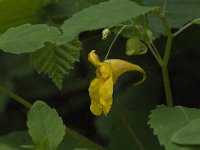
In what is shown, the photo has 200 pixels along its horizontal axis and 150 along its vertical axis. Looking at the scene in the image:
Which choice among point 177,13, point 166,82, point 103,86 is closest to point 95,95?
point 103,86

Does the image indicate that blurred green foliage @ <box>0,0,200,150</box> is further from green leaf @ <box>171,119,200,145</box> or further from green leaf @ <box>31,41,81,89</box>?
green leaf @ <box>171,119,200,145</box>

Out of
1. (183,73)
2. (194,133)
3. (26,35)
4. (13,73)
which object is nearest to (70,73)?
(13,73)

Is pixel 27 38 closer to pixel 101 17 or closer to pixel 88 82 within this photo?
pixel 101 17

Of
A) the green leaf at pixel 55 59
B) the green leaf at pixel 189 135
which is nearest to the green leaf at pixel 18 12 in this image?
the green leaf at pixel 55 59

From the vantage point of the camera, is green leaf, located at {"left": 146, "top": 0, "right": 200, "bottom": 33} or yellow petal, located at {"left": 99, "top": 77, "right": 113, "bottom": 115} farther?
green leaf, located at {"left": 146, "top": 0, "right": 200, "bottom": 33}

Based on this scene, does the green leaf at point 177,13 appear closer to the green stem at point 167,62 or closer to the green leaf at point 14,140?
the green stem at point 167,62

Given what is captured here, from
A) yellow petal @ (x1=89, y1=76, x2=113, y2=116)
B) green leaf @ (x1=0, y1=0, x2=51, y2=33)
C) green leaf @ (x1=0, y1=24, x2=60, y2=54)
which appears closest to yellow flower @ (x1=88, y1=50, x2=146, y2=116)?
yellow petal @ (x1=89, y1=76, x2=113, y2=116)

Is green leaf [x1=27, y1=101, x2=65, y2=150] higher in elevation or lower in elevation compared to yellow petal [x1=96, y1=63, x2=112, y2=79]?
lower
